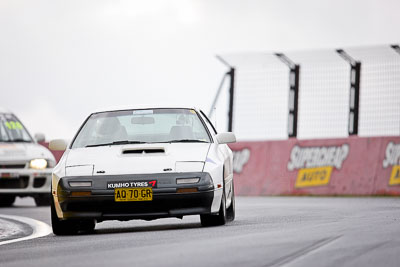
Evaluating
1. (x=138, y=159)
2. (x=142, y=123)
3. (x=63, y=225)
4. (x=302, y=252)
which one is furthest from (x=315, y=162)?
(x=302, y=252)

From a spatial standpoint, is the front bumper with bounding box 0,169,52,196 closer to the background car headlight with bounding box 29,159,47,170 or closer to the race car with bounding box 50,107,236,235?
the background car headlight with bounding box 29,159,47,170

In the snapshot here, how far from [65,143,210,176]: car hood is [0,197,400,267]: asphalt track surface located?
637 millimetres

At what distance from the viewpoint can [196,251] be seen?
329 inches

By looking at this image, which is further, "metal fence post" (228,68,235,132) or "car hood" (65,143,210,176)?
"metal fence post" (228,68,235,132)

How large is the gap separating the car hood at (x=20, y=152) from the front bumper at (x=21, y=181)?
226mm

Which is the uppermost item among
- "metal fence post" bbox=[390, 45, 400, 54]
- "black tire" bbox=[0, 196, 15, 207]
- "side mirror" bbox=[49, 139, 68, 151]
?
"metal fence post" bbox=[390, 45, 400, 54]

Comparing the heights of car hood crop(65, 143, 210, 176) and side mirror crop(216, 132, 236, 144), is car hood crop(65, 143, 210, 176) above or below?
below

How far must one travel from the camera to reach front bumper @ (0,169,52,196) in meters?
19.1

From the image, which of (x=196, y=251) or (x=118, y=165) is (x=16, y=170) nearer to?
(x=118, y=165)

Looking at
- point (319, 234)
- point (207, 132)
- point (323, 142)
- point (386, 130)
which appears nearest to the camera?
point (319, 234)

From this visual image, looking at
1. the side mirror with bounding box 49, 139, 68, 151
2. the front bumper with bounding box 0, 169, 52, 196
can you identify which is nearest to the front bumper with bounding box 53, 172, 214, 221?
the side mirror with bounding box 49, 139, 68, 151

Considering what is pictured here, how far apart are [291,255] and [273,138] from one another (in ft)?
45.8

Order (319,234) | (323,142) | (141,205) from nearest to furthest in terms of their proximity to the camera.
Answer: (319,234)
(141,205)
(323,142)

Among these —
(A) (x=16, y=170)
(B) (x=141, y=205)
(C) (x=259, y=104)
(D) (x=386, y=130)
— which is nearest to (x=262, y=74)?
(C) (x=259, y=104)
